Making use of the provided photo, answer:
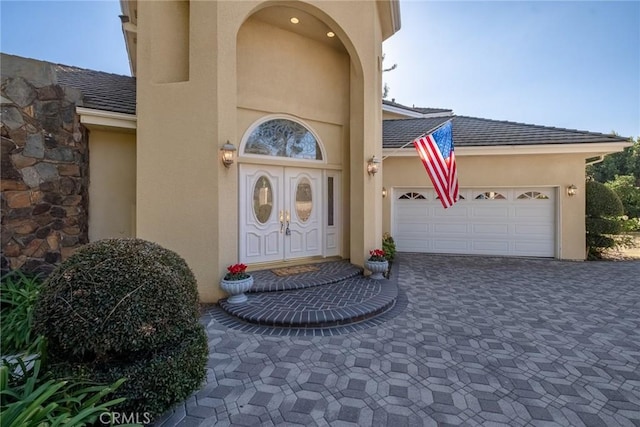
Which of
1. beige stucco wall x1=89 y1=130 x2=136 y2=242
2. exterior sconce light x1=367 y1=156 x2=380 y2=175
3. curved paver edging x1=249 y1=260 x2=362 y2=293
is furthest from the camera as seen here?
exterior sconce light x1=367 y1=156 x2=380 y2=175

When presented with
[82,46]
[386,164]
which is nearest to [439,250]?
[386,164]

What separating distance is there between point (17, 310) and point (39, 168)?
320 cm

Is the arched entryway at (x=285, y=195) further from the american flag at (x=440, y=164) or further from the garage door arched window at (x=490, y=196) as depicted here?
the garage door arched window at (x=490, y=196)

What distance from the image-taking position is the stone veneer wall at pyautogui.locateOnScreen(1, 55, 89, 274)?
225 inches

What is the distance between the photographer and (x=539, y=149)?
10000mm

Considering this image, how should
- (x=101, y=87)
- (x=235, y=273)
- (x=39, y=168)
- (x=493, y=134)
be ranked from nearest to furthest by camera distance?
(x=235, y=273) → (x=39, y=168) → (x=101, y=87) → (x=493, y=134)

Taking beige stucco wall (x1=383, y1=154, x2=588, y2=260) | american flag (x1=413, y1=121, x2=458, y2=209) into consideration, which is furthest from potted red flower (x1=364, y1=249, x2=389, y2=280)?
beige stucco wall (x1=383, y1=154, x2=588, y2=260)

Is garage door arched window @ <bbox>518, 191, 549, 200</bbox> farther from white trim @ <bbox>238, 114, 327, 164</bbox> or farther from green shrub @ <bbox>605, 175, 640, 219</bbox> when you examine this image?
white trim @ <bbox>238, 114, 327, 164</bbox>

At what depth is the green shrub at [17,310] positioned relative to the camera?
13.0 feet

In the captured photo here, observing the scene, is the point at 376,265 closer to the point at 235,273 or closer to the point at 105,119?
the point at 235,273

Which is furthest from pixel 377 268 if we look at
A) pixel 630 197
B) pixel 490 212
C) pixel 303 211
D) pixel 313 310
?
pixel 630 197

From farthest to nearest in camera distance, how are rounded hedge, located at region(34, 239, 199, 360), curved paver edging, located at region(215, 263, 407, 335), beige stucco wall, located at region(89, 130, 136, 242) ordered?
beige stucco wall, located at region(89, 130, 136, 242)
curved paver edging, located at region(215, 263, 407, 335)
rounded hedge, located at region(34, 239, 199, 360)

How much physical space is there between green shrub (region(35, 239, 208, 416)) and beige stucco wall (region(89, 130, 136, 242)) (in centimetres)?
513

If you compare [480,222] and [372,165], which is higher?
[372,165]
